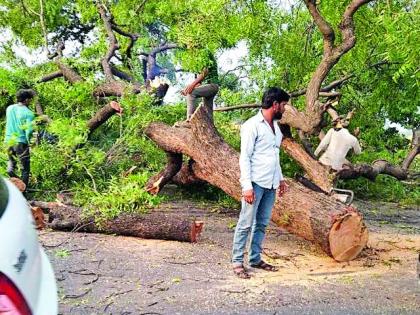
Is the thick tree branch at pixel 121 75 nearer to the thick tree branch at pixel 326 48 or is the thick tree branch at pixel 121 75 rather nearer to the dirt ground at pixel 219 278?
the thick tree branch at pixel 326 48

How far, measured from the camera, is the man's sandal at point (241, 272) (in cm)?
535

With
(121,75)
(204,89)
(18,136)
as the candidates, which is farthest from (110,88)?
(18,136)

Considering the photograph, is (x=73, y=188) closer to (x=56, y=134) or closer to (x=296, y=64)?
(x=56, y=134)

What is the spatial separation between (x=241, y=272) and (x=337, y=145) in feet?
12.5

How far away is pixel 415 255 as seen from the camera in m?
6.49

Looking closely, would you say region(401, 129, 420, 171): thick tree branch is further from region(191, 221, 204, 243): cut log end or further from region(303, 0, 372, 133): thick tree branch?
region(191, 221, 204, 243): cut log end

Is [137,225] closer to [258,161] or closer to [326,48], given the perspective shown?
[258,161]

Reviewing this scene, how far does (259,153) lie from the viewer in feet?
17.8

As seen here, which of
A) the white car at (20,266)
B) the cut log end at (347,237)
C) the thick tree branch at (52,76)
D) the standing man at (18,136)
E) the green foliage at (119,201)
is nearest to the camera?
the white car at (20,266)

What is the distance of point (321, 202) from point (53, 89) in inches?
217

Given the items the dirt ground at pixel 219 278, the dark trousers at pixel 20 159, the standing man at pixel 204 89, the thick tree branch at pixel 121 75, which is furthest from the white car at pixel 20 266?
the thick tree branch at pixel 121 75

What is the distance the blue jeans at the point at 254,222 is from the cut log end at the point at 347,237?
855 millimetres

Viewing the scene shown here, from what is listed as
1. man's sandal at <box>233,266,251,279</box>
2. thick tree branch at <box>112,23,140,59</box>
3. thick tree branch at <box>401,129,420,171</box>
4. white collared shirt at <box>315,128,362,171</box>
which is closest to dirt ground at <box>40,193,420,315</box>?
man's sandal at <box>233,266,251,279</box>

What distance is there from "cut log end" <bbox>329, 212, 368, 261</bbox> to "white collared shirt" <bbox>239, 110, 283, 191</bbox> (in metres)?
1.03
